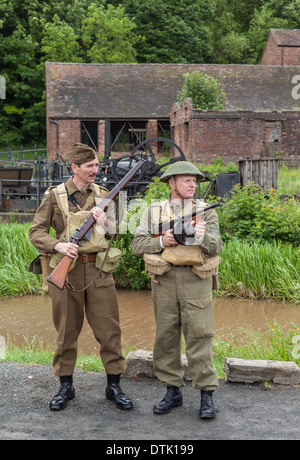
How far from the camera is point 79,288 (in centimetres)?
437

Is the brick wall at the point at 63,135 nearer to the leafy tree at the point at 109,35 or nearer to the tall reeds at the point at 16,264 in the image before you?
the leafy tree at the point at 109,35

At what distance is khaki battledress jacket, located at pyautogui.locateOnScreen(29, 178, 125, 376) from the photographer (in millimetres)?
4363

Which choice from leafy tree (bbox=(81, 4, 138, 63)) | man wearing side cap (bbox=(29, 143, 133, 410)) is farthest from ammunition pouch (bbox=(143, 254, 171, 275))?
leafy tree (bbox=(81, 4, 138, 63))

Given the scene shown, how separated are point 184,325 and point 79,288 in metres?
0.81

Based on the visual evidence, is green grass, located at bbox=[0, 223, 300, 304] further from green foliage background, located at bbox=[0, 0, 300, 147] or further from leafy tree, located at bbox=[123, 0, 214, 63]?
leafy tree, located at bbox=[123, 0, 214, 63]

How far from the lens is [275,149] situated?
26.9 metres

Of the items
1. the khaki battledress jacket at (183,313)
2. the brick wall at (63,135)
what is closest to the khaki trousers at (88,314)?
the khaki battledress jacket at (183,313)

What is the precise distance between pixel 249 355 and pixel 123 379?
1.30 meters

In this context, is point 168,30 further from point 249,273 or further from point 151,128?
point 249,273

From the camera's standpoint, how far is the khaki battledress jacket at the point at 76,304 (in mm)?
4363

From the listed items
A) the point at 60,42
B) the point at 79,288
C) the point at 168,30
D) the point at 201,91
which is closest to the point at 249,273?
the point at 79,288

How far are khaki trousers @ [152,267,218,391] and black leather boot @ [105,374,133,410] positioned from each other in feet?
0.98

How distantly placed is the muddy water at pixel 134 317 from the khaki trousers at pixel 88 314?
265cm

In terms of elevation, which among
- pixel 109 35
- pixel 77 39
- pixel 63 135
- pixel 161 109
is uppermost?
pixel 77 39
